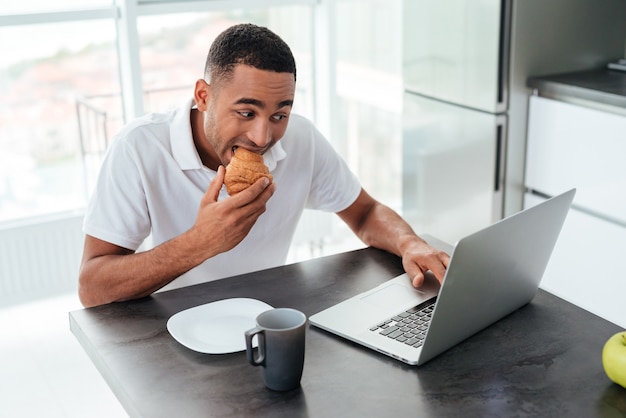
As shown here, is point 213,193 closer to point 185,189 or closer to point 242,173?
point 242,173

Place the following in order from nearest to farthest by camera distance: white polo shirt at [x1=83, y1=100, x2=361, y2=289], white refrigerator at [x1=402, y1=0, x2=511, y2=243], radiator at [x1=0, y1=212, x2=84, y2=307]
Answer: white polo shirt at [x1=83, y1=100, x2=361, y2=289] < white refrigerator at [x1=402, y1=0, x2=511, y2=243] < radiator at [x1=0, y1=212, x2=84, y2=307]

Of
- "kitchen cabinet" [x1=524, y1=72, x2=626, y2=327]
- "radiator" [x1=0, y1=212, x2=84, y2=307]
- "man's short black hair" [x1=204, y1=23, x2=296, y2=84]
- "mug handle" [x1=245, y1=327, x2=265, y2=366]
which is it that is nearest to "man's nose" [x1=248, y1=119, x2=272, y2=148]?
"man's short black hair" [x1=204, y1=23, x2=296, y2=84]

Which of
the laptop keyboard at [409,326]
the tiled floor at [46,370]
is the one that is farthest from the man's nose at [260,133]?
the tiled floor at [46,370]

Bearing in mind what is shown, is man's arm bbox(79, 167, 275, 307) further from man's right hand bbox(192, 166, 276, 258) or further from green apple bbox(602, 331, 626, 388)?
green apple bbox(602, 331, 626, 388)

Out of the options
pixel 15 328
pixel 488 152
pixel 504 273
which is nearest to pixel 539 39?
pixel 488 152

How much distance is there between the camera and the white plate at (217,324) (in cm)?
139

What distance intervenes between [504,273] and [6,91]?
247 cm

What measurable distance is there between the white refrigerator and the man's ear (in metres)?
1.48

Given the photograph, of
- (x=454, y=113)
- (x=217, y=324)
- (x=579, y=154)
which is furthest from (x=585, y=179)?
(x=217, y=324)

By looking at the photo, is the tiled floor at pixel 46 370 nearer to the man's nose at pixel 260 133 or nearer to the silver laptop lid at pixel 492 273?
the man's nose at pixel 260 133

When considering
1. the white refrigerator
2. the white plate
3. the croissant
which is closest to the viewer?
the white plate

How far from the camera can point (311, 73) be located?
→ 151 inches

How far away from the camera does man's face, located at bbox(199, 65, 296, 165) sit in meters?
1.70

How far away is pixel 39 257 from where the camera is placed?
11.0 ft
